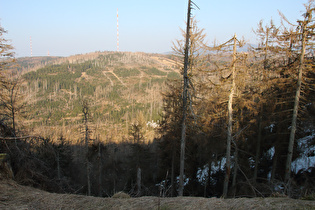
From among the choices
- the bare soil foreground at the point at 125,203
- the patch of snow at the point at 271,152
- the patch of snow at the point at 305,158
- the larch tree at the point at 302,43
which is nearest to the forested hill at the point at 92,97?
the patch of snow at the point at 271,152

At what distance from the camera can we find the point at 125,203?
4164 millimetres

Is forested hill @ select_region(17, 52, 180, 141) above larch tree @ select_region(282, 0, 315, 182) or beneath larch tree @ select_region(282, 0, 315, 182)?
beneath

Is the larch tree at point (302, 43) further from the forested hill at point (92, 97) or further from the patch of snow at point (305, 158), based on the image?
the forested hill at point (92, 97)

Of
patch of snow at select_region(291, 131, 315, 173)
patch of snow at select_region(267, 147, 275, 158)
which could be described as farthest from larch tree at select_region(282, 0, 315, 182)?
patch of snow at select_region(267, 147, 275, 158)

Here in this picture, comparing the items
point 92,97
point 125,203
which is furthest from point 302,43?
point 92,97

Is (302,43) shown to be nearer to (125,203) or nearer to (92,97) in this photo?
(125,203)

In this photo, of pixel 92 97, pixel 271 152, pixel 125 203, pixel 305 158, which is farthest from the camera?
pixel 92 97

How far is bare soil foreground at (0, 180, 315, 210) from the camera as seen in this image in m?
3.85

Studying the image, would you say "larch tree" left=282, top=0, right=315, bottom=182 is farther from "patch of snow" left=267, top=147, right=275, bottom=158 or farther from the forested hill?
the forested hill

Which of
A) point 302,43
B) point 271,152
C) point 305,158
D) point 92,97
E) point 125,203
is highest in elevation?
point 302,43

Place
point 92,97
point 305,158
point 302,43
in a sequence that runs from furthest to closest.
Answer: point 92,97
point 305,158
point 302,43

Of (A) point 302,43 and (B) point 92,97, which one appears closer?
(A) point 302,43

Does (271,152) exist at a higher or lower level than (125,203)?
lower

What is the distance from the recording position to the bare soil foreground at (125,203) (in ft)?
12.6
